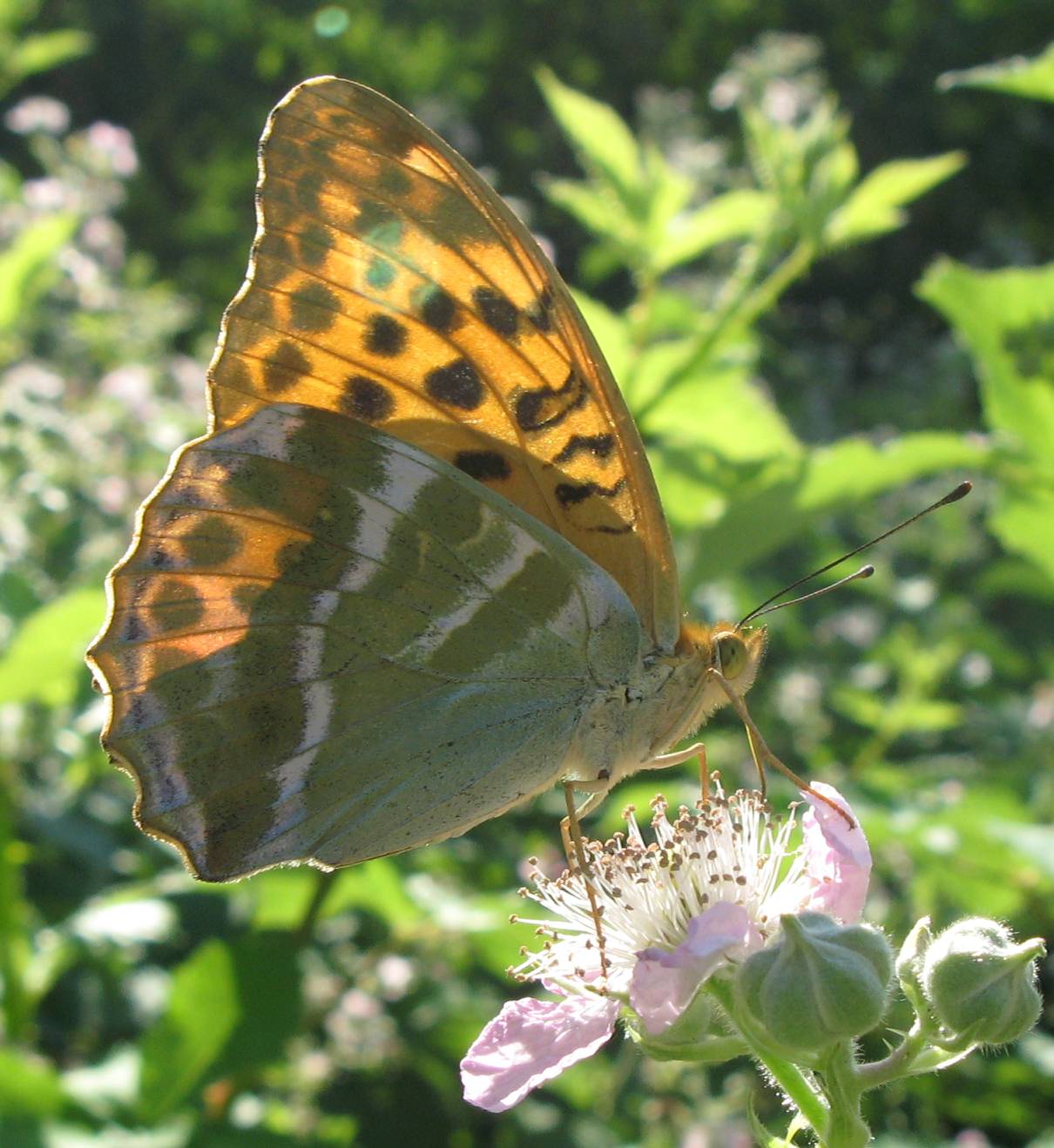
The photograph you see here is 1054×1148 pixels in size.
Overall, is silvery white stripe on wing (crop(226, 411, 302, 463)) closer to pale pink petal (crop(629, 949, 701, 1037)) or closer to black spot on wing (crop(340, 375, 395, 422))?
black spot on wing (crop(340, 375, 395, 422))

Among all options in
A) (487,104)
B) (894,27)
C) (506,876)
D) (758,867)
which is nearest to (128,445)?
(506,876)

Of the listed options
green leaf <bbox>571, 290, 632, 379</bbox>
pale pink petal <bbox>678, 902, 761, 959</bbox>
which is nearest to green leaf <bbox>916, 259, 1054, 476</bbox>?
green leaf <bbox>571, 290, 632, 379</bbox>

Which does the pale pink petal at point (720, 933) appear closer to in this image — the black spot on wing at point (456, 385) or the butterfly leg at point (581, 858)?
the butterfly leg at point (581, 858)

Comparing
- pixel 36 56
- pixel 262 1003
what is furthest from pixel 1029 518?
pixel 36 56

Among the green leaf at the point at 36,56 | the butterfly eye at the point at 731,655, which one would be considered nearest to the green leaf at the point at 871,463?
the butterfly eye at the point at 731,655

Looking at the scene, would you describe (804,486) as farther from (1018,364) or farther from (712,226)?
(712,226)
